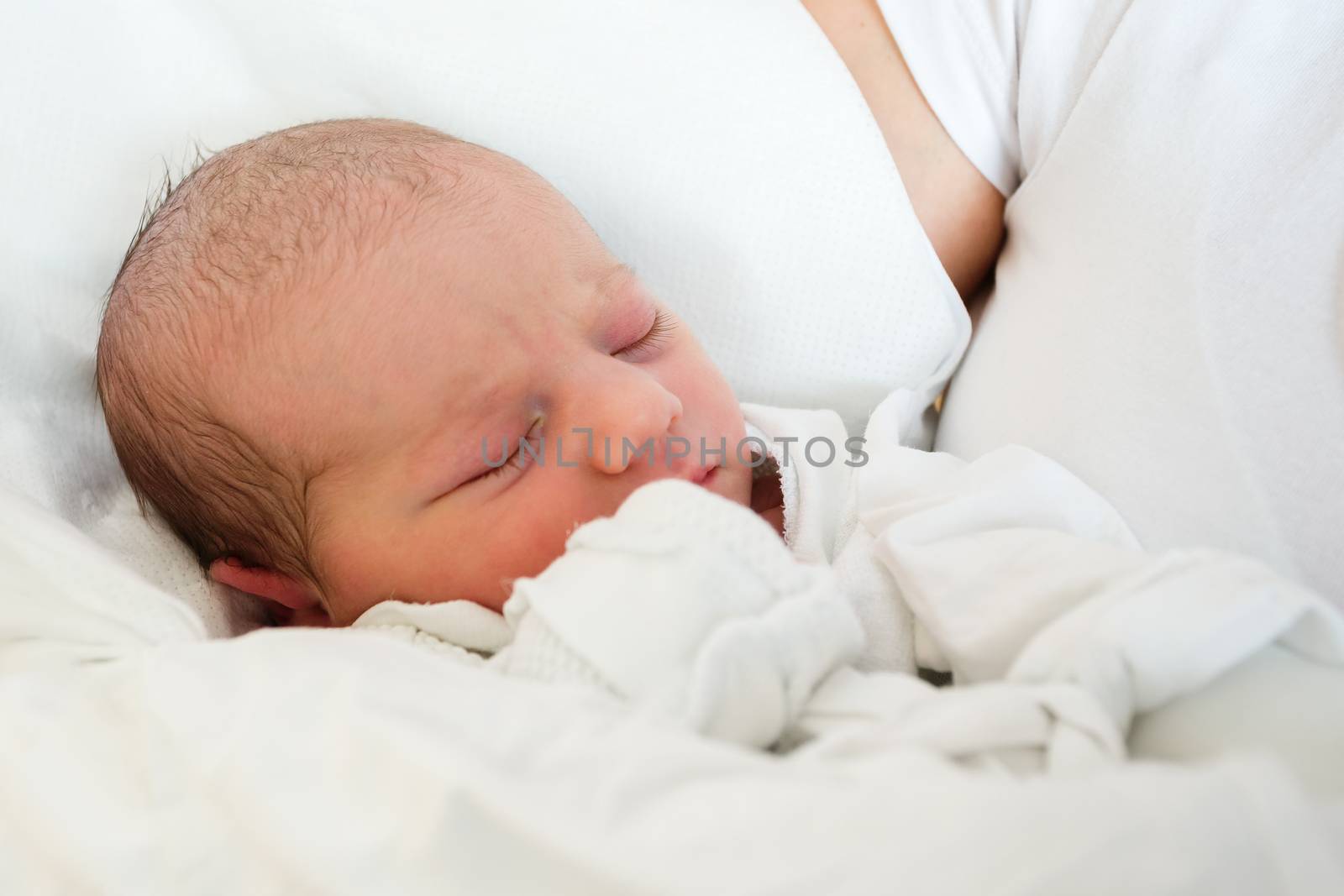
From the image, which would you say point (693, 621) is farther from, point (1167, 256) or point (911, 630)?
point (1167, 256)

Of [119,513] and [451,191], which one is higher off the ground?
[451,191]

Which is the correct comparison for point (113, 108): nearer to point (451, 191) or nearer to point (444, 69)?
point (444, 69)

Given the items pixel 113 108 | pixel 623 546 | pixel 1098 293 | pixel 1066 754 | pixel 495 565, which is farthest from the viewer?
pixel 113 108

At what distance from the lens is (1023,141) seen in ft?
3.69

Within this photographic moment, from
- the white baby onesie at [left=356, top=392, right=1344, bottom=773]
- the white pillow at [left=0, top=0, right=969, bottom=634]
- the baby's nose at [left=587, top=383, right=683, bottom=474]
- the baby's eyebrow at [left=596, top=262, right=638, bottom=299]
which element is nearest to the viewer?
the white baby onesie at [left=356, top=392, right=1344, bottom=773]

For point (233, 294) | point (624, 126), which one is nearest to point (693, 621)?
point (233, 294)

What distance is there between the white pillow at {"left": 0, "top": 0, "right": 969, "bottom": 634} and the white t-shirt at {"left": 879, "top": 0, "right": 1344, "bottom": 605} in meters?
0.12

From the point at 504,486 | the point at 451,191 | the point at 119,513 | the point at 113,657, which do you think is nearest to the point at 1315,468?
the point at 504,486

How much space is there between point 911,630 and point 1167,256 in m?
0.42

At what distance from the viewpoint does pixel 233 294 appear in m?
0.85

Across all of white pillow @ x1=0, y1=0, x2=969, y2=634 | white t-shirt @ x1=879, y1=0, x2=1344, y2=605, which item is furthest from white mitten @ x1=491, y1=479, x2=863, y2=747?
white pillow @ x1=0, y1=0, x2=969, y2=634

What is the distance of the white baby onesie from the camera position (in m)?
0.59

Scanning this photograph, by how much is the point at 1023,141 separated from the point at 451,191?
637 mm

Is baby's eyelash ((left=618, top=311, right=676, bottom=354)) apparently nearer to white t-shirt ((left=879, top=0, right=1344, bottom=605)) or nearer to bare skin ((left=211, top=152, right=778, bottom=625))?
bare skin ((left=211, top=152, right=778, bottom=625))
